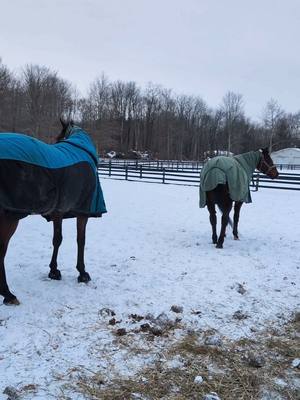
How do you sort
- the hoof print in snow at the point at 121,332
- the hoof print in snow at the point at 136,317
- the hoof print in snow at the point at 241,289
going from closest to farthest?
the hoof print in snow at the point at 121,332 < the hoof print in snow at the point at 136,317 < the hoof print in snow at the point at 241,289

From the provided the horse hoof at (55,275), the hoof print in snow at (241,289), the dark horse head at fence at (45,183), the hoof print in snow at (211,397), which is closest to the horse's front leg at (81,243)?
the dark horse head at fence at (45,183)

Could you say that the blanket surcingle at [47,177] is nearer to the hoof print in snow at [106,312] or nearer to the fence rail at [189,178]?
the hoof print in snow at [106,312]

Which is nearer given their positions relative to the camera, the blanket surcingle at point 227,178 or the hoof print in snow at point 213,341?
the hoof print in snow at point 213,341

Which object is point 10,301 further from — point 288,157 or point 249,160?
point 288,157

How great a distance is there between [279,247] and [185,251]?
1.83m

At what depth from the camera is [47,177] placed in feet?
12.6

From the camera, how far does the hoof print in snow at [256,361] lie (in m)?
2.96

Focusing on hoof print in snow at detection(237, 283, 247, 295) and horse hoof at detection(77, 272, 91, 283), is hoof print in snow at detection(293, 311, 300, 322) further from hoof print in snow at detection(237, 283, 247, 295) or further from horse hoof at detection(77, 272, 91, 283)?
horse hoof at detection(77, 272, 91, 283)

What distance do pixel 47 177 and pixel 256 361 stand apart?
8.11ft

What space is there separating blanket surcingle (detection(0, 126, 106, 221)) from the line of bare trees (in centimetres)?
4817

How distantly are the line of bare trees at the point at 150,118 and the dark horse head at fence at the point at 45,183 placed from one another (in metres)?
48.1

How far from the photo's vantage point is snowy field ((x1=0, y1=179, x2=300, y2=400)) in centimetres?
300

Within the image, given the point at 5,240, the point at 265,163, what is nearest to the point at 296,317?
the point at 5,240

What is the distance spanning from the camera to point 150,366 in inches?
114
